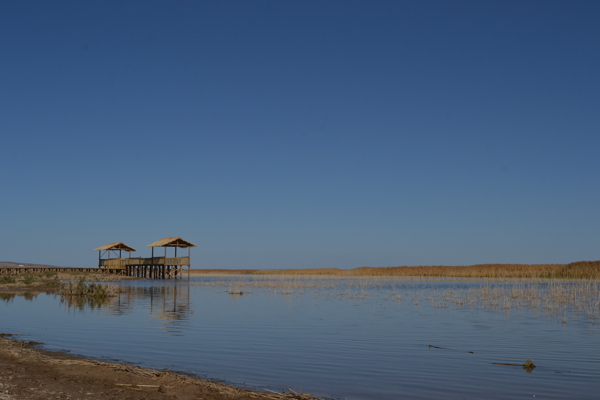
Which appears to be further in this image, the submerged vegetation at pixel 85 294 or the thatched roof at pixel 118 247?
the thatched roof at pixel 118 247

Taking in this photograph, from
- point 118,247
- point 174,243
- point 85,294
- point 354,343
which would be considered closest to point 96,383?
point 354,343

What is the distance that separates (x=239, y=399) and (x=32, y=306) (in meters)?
22.9

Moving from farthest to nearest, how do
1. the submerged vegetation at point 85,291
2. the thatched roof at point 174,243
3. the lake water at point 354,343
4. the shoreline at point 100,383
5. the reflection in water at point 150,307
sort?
the thatched roof at point 174,243 → the submerged vegetation at point 85,291 → the reflection in water at point 150,307 → the lake water at point 354,343 → the shoreline at point 100,383

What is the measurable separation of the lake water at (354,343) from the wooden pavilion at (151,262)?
3869 cm

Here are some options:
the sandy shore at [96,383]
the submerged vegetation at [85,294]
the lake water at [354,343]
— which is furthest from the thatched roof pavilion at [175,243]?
the sandy shore at [96,383]

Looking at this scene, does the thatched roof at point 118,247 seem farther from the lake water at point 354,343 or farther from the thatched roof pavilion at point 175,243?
the lake water at point 354,343

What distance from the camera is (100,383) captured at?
9.02 m

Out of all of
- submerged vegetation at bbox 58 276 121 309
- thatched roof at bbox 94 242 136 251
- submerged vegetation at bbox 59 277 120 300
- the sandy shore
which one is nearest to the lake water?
the sandy shore

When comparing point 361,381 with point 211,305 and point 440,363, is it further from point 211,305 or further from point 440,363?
point 211,305

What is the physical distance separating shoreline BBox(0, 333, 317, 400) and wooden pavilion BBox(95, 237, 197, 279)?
5522 cm

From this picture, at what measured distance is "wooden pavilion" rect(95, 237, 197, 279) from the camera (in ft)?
217

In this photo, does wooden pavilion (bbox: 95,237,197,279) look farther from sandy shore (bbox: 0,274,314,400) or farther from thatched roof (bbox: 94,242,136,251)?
sandy shore (bbox: 0,274,314,400)

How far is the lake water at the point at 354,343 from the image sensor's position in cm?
1015

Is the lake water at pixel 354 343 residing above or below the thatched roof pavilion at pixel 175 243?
below
